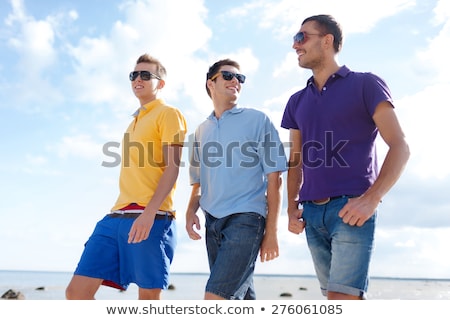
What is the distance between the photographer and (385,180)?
354 centimetres

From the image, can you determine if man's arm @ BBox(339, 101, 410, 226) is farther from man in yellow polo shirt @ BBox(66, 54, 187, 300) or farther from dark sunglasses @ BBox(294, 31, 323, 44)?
man in yellow polo shirt @ BBox(66, 54, 187, 300)

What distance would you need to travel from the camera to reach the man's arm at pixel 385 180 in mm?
3527

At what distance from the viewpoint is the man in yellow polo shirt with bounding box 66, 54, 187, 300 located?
15.5 ft

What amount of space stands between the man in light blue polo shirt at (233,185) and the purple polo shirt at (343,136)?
0.47m

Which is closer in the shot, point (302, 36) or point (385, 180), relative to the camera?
point (385, 180)

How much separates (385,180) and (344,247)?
1.91ft

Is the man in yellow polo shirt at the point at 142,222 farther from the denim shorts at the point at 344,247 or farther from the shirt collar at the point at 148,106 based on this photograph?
the denim shorts at the point at 344,247

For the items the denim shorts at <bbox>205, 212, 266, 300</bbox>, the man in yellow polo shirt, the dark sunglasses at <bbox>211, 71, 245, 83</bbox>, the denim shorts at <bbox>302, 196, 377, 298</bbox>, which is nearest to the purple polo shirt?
the denim shorts at <bbox>302, 196, 377, 298</bbox>

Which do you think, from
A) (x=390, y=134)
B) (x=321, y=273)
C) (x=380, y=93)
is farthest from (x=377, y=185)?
(x=321, y=273)

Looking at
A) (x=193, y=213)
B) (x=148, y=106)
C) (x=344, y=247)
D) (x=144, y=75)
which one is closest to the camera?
(x=344, y=247)

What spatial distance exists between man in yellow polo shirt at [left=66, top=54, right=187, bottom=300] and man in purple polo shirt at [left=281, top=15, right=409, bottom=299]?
1.22 m

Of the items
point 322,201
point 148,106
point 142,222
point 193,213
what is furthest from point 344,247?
point 148,106

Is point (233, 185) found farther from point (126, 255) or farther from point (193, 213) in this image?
point (126, 255)
